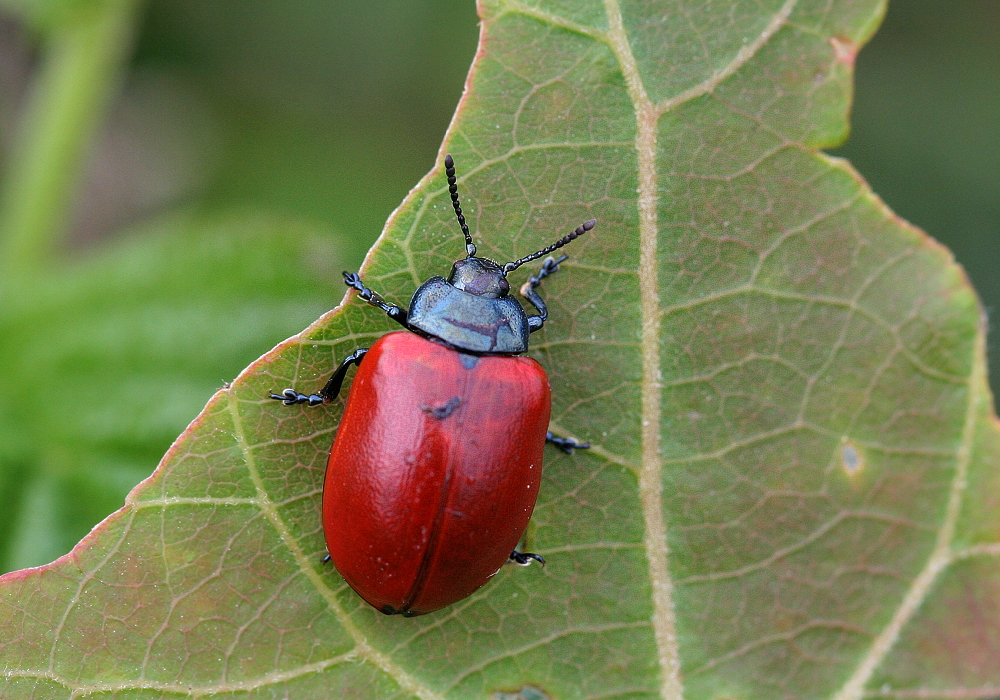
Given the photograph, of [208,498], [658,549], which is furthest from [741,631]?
[208,498]

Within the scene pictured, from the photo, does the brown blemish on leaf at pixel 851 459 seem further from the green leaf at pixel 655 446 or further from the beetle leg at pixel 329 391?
the beetle leg at pixel 329 391

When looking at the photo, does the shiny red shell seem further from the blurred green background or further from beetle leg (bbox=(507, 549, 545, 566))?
the blurred green background

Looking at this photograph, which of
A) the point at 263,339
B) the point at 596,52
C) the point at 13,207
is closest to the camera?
the point at 596,52

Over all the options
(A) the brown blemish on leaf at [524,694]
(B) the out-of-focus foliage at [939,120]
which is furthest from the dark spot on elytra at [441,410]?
(B) the out-of-focus foliage at [939,120]

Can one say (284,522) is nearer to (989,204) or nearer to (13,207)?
(13,207)

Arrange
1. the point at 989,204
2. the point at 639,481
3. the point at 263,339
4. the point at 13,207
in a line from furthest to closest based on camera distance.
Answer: the point at 989,204 < the point at 13,207 < the point at 263,339 < the point at 639,481

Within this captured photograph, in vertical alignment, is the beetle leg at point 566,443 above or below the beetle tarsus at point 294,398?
below

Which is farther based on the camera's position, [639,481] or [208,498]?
[639,481]
